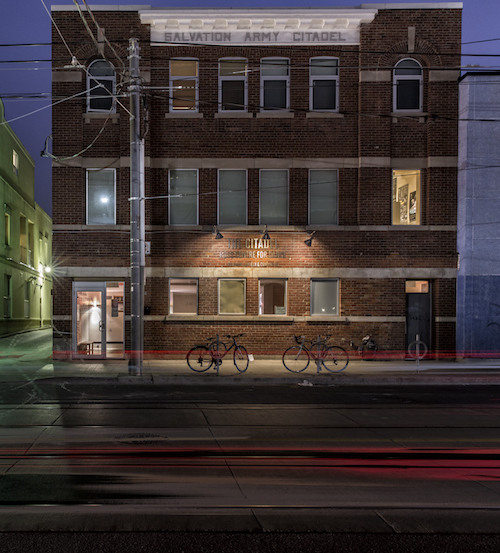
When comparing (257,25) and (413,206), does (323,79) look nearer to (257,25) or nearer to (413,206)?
(257,25)

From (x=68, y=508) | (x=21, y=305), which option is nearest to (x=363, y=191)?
(x=68, y=508)

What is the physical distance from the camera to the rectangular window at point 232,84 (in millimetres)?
16750

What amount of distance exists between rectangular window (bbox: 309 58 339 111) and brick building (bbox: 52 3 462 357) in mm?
50

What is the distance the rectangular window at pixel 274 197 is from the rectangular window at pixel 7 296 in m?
17.2

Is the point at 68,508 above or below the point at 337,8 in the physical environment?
below

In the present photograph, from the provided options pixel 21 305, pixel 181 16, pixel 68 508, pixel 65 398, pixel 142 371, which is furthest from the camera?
pixel 21 305

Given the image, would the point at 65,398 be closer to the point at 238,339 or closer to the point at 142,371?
the point at 142,371

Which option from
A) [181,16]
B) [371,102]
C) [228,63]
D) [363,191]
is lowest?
[363,191]

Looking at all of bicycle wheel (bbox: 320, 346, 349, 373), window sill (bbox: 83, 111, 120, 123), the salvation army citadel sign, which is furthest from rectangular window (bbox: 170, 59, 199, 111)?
bicycle wheel (bbox: 320, 346, 349, 373)

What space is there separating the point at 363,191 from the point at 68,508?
14129mm

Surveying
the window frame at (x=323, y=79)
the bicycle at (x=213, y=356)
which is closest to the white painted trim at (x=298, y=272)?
the bicycle at (x=213, y=356)

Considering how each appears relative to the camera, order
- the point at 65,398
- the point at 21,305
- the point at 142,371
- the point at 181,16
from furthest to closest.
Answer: the point at 21,305, the point at 181,16, the point at 142,371, the point at 65,398

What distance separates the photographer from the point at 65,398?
10.6 metres

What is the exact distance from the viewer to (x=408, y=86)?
1686 cm
